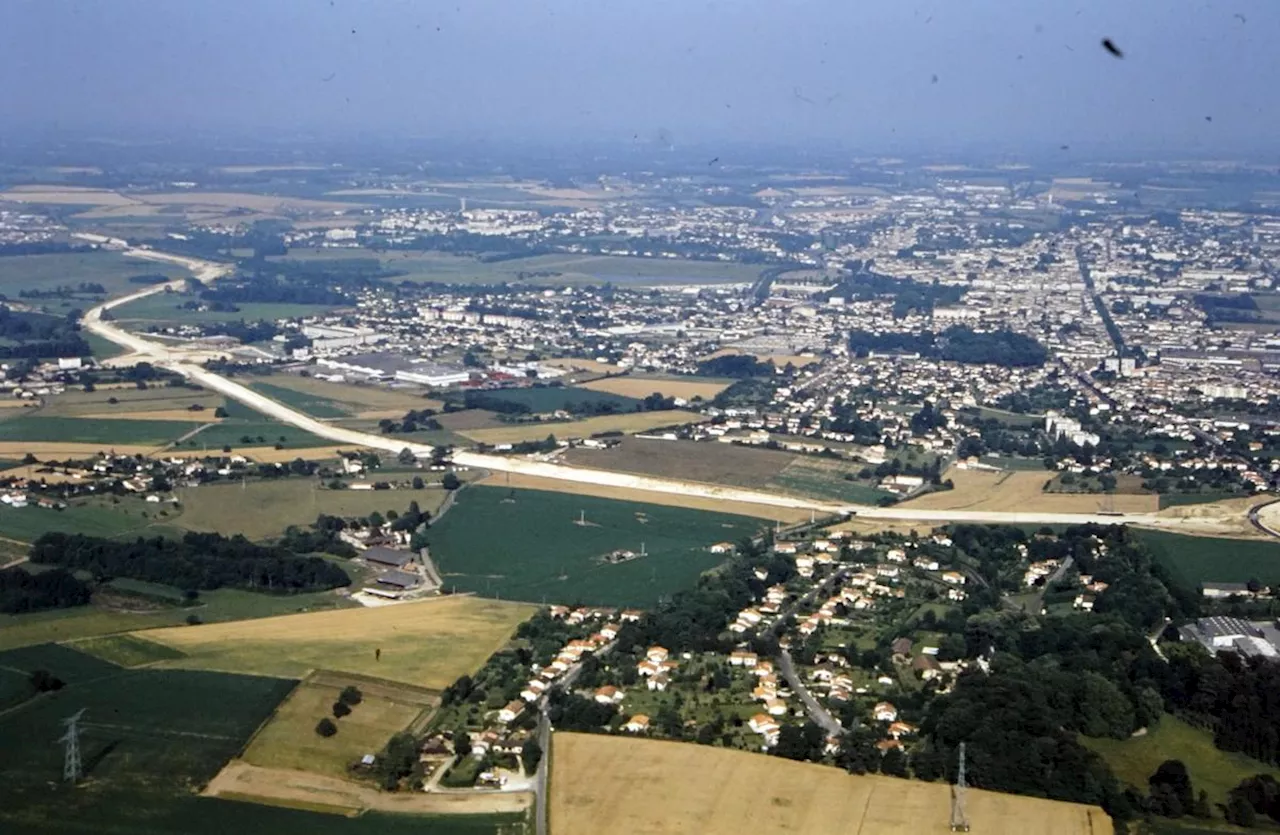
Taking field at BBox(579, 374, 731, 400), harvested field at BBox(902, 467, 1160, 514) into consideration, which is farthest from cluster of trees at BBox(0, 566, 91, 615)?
field at BBox(579, 374, 731, 400)

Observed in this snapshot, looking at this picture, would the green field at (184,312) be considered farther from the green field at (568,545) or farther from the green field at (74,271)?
the green field at (568,545)

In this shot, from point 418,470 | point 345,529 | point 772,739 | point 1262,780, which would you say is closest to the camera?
point 1262,780

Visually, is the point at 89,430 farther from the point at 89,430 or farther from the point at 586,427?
the point at 586,427

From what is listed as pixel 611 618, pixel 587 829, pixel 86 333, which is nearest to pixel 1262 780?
pixel 587 829

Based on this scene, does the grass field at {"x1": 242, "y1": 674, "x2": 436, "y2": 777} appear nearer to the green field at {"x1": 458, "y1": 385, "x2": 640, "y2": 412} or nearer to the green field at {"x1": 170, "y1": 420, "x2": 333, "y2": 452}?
the green field at {"x1": 170, "y1": 420, "x2": 333, "y2": 452}

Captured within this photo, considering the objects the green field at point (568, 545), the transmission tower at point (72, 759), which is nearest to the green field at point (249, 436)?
the green field at point (568, 545)

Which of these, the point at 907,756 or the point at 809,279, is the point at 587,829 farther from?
the point at 809,279

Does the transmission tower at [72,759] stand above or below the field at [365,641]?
above

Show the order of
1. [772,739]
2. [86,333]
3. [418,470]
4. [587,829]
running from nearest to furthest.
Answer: [587,829]
[772,739]
[418,470]
[86,333]
